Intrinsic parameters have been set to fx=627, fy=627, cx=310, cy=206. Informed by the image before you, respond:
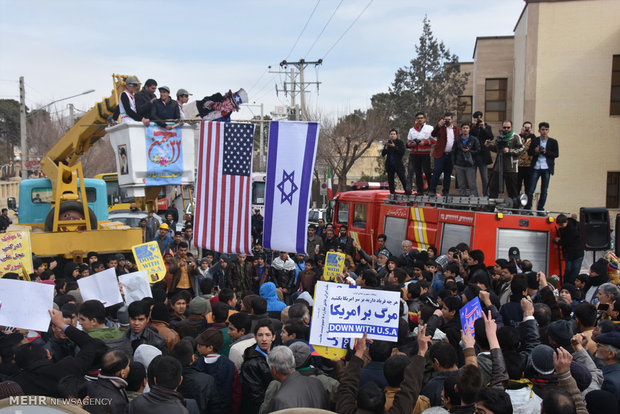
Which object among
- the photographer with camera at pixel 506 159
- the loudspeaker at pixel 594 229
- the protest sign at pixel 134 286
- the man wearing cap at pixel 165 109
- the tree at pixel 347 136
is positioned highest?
the tree at pixel 347 136

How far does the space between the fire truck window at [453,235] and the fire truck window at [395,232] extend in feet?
5.70

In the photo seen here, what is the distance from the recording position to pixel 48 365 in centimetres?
494

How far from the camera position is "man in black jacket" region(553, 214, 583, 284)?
10750 mm

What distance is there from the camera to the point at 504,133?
12.2m

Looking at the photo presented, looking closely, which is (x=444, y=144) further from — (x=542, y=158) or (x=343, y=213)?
(x=343, y=213)

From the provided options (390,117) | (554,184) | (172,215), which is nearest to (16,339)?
(172,215)

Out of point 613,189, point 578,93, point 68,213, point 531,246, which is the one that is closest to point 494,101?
point 578,93

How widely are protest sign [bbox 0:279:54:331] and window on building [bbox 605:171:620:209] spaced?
2566 cm

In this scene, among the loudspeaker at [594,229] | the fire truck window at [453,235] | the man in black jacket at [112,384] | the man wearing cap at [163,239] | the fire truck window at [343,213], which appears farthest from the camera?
the fire truck window at [343,213]

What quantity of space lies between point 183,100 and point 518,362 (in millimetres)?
7851

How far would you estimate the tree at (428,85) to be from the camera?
136ft

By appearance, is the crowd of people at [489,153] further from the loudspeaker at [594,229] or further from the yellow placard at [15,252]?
the yellow placard at [15,252]

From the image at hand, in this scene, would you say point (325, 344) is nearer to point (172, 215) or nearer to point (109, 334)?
point (109, 334)

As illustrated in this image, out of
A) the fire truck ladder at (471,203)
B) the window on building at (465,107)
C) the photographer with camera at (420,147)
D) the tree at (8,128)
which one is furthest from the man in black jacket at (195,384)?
the tree at (8,128)
